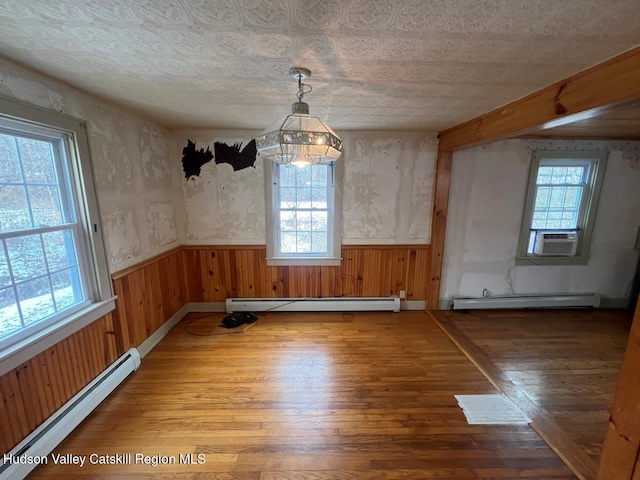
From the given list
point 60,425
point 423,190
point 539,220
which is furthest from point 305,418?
point 539,220

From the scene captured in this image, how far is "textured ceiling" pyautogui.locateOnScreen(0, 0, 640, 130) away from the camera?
98 cm

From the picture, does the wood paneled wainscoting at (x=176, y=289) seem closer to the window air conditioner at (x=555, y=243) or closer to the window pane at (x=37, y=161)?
the window pane at (x=37, y=161)

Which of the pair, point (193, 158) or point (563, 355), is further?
point (193, 158)

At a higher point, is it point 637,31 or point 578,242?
point 637,31

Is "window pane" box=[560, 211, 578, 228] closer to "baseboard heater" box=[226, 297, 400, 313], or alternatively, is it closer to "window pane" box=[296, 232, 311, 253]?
"baseboard heater" box=[226, 297, 400, 313]

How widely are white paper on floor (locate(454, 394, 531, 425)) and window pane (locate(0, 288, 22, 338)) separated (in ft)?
9.78

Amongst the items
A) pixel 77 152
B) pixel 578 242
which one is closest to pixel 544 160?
pixel 578 242

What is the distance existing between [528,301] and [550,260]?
64 centimetres

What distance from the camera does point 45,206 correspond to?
1719mm

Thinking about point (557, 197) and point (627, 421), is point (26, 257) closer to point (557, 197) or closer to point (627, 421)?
point (627, 421)

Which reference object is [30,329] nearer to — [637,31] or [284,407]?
[284,407]

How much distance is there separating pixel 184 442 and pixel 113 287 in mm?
1385

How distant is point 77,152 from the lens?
6.15ft

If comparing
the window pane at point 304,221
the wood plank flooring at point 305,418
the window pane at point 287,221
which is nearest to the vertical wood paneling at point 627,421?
the wood plank flooring at point 305,418
